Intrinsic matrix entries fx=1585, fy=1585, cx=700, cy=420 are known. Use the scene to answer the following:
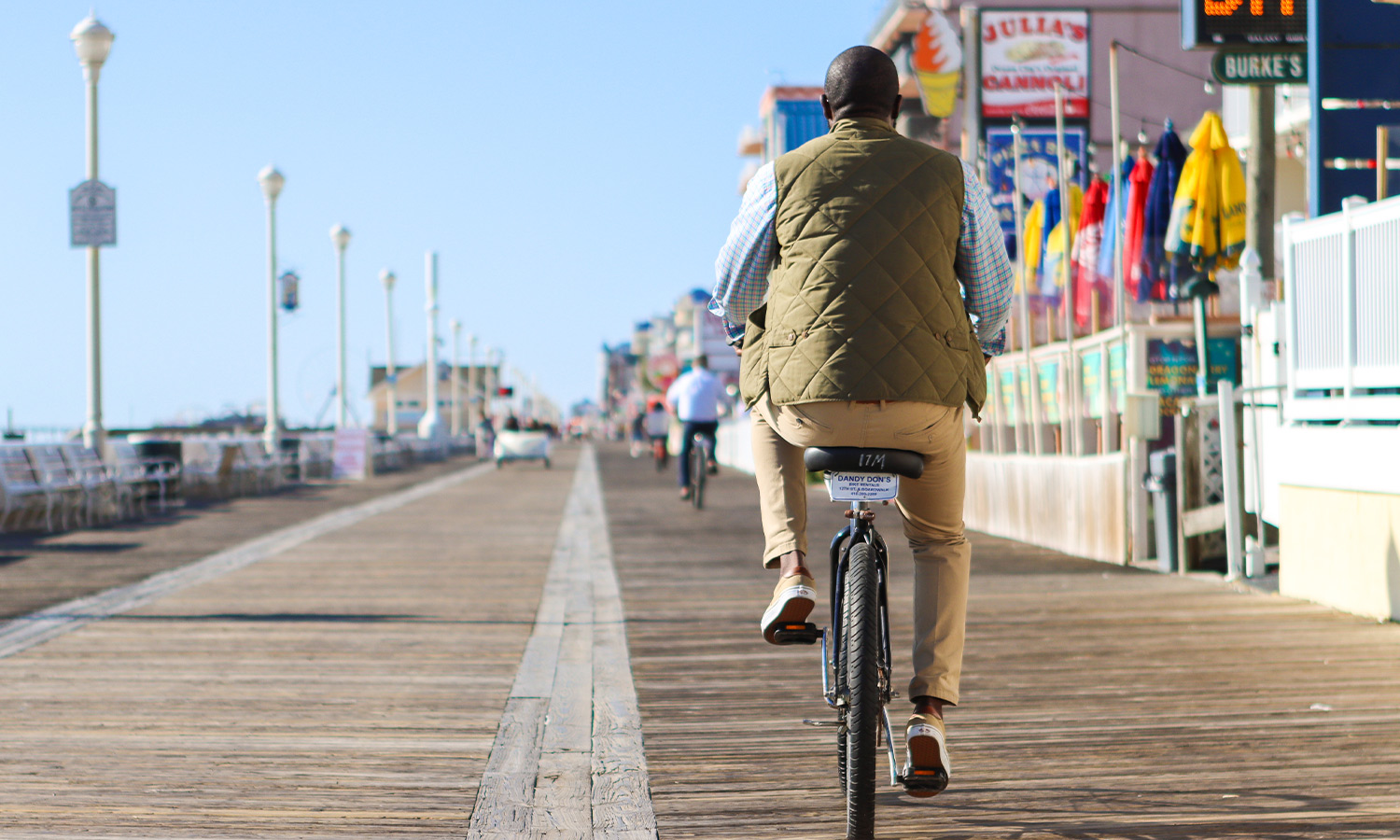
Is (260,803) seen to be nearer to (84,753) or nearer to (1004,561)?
(84,753)

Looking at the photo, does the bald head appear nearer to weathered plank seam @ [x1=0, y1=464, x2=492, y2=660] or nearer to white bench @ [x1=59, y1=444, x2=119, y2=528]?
weathered plank seam @ [x1=0, y1=464, x2=492, y2=660]

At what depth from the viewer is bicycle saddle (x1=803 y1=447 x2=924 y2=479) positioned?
3.68 meters

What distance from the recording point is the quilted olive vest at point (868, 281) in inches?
144

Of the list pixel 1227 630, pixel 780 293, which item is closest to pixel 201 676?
pixel 780 293

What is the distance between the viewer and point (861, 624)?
361 centimetres

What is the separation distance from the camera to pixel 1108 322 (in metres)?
19.5

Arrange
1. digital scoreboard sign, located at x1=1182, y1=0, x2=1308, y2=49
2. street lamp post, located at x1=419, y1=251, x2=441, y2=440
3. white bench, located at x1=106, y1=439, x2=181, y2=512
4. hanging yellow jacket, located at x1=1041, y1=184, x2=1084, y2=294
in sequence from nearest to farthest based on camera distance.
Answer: digital scoreboard sign, located at x1=1182, y1=0, x2=1308, y2=49 → hanging yellow jacket, located at x1=1041, y1=184, x2=1084, y2=294 → white bench, located at x1=106, y1=439, x2=181, y2=512 → street lamp post, located at x1=419, y1=251, x2=441, y2=440

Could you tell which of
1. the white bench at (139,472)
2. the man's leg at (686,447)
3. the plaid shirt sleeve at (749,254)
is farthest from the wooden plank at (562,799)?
the white bench at (139,472)

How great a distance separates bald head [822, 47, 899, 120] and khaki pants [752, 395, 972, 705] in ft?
2.53

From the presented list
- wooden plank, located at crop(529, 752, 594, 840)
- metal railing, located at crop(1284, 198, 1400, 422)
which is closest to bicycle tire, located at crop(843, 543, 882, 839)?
wooden plank, located at crop(529, 752, 594, 840)

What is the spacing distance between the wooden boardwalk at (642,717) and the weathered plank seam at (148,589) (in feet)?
0.70

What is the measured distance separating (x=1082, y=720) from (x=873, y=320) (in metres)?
2.27

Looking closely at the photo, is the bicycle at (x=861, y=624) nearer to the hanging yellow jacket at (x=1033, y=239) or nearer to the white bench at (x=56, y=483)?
the white bench at (x=56, y=483)

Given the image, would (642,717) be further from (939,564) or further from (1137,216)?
(1137,216)
